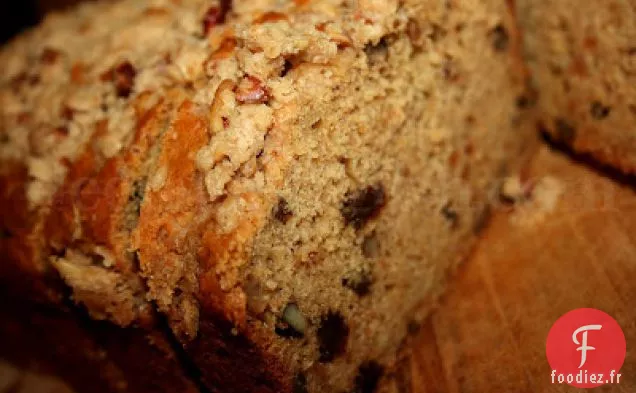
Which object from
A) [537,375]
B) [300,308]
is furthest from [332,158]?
[537,375]

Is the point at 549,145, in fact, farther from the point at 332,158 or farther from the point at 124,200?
the point at 124,200

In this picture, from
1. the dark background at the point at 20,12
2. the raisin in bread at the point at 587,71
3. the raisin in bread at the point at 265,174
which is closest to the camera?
the raisin in bread at the point at 265,174

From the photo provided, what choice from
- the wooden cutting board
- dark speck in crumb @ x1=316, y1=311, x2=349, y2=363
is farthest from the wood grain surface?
dark speck in crumb @ x1=316, y1=311, x2=349, y2=363

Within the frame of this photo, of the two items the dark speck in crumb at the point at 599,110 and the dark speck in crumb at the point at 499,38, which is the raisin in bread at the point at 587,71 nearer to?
the dark speck in crumb at the point at 599,110

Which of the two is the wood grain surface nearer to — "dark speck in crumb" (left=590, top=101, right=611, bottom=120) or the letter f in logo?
the letter f in logo

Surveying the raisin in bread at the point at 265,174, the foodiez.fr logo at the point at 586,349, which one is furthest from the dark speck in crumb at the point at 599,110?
the foodiez.fr logo at the point at 586,349

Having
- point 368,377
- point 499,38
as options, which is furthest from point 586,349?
point 499,38
